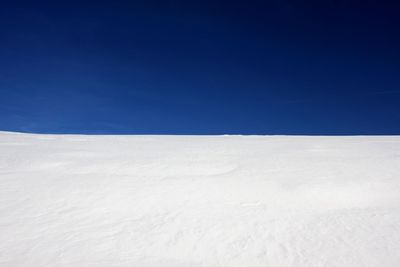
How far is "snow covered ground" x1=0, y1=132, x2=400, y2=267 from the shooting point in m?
2.26

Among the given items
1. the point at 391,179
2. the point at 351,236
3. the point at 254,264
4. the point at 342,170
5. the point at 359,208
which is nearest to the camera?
the point at 254,264

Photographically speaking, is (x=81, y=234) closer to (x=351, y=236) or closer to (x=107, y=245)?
(x=107, y=245)

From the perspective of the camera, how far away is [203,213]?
2971 millimetres

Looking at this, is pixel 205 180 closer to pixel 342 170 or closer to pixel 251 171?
pixel 251 171

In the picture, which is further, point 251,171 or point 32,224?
point 251,171

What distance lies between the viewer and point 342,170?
14.1 ft

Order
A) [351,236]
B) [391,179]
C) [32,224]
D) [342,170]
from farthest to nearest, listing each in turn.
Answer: [342,170], [391,179], [32,224], [351,236]

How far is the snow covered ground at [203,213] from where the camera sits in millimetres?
2258

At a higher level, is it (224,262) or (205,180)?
(205,180)

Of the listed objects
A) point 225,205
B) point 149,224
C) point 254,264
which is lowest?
point 254,264

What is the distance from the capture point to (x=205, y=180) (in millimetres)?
4008

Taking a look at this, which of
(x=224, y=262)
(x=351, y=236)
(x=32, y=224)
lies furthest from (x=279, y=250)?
(x=32, y=224)

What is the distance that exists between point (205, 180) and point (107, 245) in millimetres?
1789

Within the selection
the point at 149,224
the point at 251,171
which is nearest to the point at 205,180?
the point at 251,171
